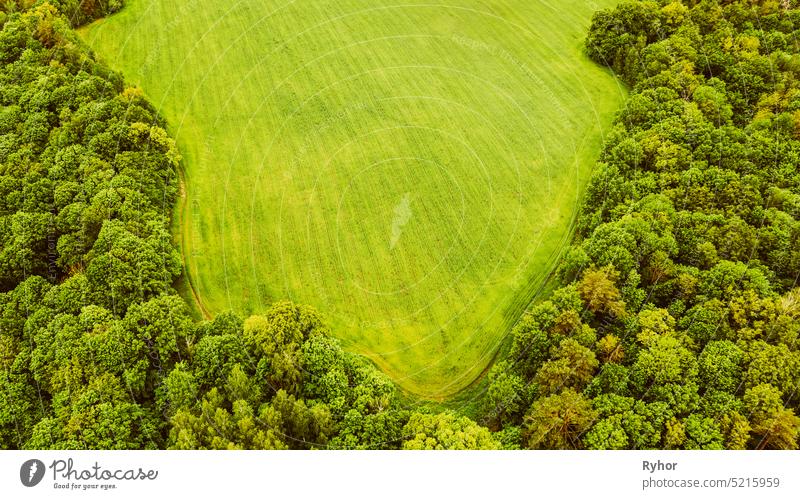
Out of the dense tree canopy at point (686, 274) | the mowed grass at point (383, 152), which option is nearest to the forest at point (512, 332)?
the dense tree canopy at point (686, 274)

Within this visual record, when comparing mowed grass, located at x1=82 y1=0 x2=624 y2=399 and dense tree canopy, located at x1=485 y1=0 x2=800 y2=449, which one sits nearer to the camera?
dense tree canopy, located at x1=485 y1=0 x2=800 y2=449

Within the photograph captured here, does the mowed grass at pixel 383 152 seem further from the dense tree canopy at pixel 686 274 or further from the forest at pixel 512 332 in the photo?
the dense tree canopy at pixel 686 274

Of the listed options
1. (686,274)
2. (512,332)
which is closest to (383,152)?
(512,332)

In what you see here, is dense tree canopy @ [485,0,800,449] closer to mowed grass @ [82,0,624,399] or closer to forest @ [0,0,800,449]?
forest @ [0,0,800,449]

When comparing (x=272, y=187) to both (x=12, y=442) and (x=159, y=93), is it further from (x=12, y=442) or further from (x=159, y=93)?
(x=12, y=442)

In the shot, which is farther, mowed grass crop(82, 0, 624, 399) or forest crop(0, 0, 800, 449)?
mowed grass crop(82, 0, 624, 399)

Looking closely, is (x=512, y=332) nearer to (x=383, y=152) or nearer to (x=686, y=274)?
(x=686, y=274)

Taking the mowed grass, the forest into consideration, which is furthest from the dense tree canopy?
the mowed grass
